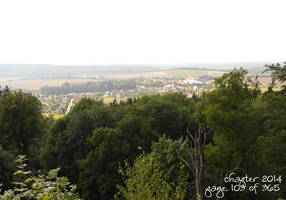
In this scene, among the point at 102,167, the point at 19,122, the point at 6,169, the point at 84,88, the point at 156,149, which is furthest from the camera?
the point at 84,88

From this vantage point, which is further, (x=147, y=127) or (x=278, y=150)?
(x=147, y=127)

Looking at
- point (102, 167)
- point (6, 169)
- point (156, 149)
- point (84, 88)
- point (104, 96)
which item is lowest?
point (104, 96)

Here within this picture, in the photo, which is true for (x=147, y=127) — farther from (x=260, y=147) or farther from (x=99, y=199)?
(x=260, y=147)

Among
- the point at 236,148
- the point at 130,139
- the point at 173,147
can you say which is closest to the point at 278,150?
the point at 236,148

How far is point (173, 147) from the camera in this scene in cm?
1484

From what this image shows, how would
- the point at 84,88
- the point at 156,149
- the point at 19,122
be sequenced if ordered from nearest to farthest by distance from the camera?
the point at 156,149
the point at 19,122
the point at 84,88

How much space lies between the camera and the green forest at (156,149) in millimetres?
8367

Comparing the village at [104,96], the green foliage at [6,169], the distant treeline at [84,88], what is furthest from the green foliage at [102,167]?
the distant treeline at [84,88]

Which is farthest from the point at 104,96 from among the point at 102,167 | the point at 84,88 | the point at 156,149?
the point at 156,149

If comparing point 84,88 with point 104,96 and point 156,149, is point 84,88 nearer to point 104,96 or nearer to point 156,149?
point 104,96

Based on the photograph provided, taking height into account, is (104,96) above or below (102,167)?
below

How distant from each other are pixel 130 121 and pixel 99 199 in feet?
29.6

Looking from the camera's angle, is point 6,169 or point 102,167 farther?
point 6,169

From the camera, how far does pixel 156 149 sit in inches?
599
